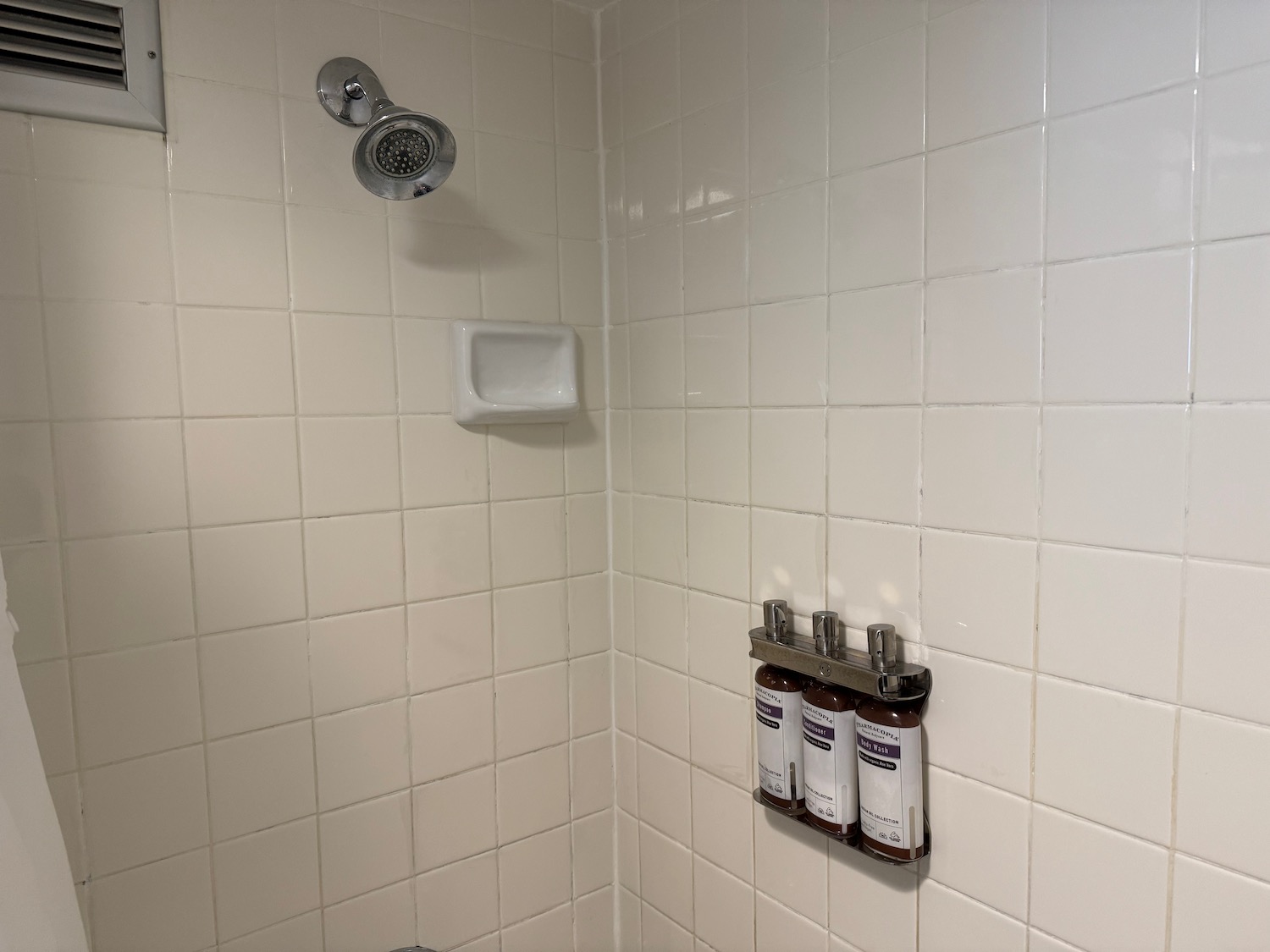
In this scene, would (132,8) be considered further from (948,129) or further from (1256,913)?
(1256,913)

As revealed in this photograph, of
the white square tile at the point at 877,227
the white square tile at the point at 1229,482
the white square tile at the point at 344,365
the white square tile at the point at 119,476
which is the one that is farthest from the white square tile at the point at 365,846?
the white square tile at the point at 1229,482

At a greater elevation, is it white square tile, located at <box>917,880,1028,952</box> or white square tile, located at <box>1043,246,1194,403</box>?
white square tile, located at <box>1043,246,1194,403</box>

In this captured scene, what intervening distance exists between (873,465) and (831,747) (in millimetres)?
366

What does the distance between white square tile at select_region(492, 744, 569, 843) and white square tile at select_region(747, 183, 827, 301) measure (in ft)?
2.92

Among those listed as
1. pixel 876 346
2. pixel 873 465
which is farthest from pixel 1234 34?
pixel 873 465

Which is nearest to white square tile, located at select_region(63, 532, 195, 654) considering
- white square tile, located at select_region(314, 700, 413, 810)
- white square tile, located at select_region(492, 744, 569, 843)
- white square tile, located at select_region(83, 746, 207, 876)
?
white square tile, located at select_region(83, 746, 207, 876)

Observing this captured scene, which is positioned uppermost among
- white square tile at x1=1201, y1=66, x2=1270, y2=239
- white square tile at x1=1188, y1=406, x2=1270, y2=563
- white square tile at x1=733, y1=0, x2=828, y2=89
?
white square tile at x1=733, y1=0, x2=828, y2=89

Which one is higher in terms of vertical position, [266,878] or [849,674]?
[849,674]

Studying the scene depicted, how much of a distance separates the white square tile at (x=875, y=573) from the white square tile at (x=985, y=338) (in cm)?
19

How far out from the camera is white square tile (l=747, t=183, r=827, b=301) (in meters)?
1.11

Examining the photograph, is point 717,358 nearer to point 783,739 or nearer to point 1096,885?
point 783,739

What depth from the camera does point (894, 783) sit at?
98 centimetres

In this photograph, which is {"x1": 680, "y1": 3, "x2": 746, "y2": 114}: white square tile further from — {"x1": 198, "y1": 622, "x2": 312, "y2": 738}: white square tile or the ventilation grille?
{"x1": 198, "y1": 622, "x2": 312, "y2": 738}: white square tile

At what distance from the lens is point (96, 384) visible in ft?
3.48
